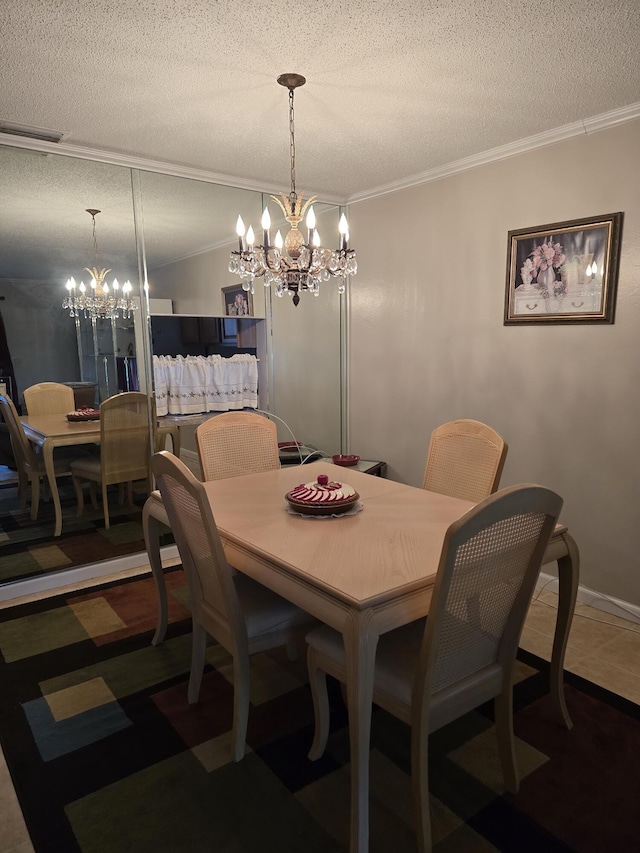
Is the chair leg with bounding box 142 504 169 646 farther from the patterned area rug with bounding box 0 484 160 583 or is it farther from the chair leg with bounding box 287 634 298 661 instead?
the patterned area rug with bounding box 0 484 160 583

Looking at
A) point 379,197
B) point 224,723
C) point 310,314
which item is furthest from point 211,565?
point 379,197

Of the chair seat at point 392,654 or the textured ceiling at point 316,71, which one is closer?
the chair seat at point 392,654

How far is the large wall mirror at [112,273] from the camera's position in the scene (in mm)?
2875

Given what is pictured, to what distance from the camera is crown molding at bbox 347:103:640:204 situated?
2545 millimetres

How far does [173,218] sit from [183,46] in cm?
153

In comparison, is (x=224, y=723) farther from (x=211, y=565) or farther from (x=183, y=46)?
(x=183, y=46)

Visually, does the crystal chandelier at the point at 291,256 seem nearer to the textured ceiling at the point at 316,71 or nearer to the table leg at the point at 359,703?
Result: the textured ceiling at the point at 316,71

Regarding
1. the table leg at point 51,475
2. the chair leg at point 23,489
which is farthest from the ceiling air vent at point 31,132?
the chair leg at point 23,489

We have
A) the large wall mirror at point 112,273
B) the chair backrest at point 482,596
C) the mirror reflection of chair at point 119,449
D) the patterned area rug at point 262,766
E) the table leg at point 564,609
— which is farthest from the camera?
the mirror reflection of chair at point 119,449

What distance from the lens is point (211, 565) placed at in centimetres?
178

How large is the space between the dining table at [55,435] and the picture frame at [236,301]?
3.71 ft

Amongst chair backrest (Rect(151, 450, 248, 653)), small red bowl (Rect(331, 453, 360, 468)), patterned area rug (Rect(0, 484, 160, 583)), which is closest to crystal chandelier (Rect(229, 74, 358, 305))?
chair backrest (Rect(151, 450, 248, 653))

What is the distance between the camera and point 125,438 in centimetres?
345

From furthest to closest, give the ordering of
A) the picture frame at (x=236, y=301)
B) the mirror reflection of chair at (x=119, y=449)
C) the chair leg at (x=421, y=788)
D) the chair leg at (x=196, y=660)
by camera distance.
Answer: the picture frame at (x=236, y=301) < the mirror reflection of chair at (x=119, y=449) < the chair leg at (x=196, y=660) < the chair leg at (x=421, y=788)
